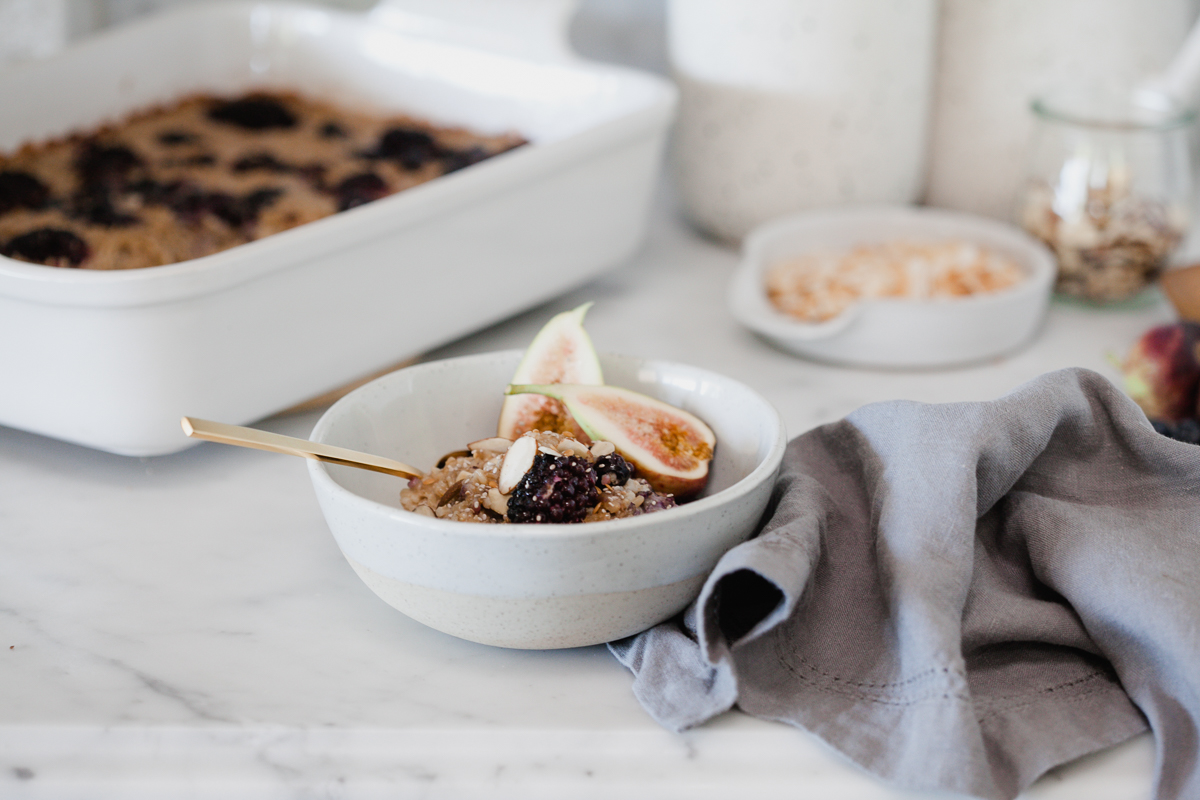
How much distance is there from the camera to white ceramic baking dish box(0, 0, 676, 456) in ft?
2.42

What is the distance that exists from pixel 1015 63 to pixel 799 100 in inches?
10.6

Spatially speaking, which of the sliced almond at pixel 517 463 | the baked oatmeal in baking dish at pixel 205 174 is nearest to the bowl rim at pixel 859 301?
the baked oatmeal in baking dish at pixel 205 174

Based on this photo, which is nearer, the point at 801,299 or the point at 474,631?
the point at 474,631

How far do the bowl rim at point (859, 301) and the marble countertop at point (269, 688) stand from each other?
1.46 feet

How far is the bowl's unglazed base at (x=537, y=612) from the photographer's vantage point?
571 millimetres

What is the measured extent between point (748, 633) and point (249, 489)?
409mm

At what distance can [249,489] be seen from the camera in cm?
82

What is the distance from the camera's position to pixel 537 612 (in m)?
0.57

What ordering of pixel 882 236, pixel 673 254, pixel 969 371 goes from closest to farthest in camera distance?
pixel 969 371 → pixel 882 236 → pixel 673 254

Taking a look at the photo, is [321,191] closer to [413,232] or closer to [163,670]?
[413,232]

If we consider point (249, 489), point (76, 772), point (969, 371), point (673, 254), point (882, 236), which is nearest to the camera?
point (76, 772)

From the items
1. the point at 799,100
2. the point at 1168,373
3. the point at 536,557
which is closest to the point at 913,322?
the point at 1168,373

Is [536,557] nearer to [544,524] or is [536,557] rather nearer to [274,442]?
[544,524]

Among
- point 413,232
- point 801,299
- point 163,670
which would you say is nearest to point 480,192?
point 413,232
